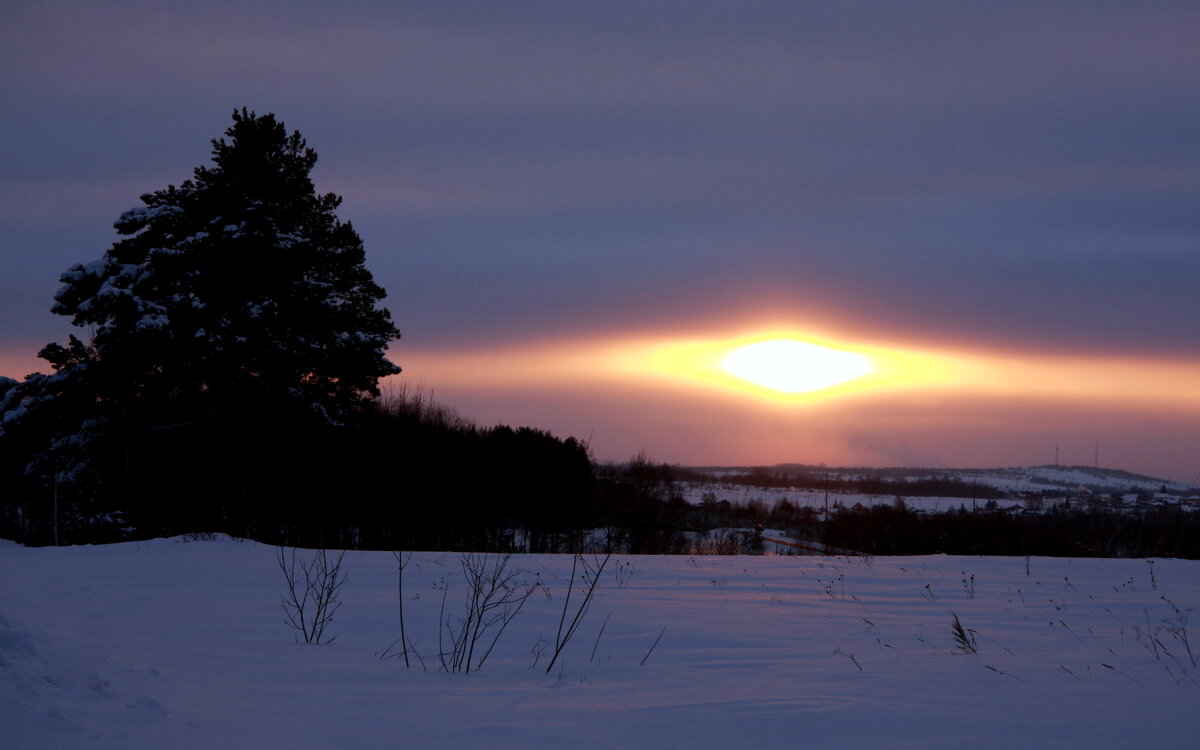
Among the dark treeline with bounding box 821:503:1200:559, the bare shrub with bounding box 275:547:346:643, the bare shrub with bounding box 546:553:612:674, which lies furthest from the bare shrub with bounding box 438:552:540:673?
the dark treeline with bounding box 821:503:1200:559

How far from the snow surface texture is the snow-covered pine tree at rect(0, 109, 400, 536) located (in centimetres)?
1403

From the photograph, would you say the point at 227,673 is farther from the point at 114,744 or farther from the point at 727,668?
the point at 727,668

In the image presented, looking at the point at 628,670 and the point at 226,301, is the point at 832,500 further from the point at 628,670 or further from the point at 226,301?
Result: the point at 628,670

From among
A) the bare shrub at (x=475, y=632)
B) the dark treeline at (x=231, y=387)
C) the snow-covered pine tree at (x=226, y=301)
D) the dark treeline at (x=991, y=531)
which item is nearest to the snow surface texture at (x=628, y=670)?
the bare shrub at (x=475, y=632)

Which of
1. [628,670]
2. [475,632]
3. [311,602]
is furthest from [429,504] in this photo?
[628,670]

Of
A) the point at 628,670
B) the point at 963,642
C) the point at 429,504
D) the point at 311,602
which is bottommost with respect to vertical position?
the point at 429,504

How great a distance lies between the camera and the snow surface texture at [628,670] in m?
4.00

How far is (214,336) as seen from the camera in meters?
24.3

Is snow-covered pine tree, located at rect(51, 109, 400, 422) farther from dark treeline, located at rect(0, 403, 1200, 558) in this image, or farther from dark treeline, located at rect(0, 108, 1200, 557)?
dark treeline, located at rect(0, 403, 1200, 558)

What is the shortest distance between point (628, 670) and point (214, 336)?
2178cm

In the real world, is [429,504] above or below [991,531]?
above

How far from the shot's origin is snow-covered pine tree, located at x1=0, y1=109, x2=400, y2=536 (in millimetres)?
24406

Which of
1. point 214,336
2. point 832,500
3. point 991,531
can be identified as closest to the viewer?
point 214,336

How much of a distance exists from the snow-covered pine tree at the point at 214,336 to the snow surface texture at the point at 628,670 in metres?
14.0
